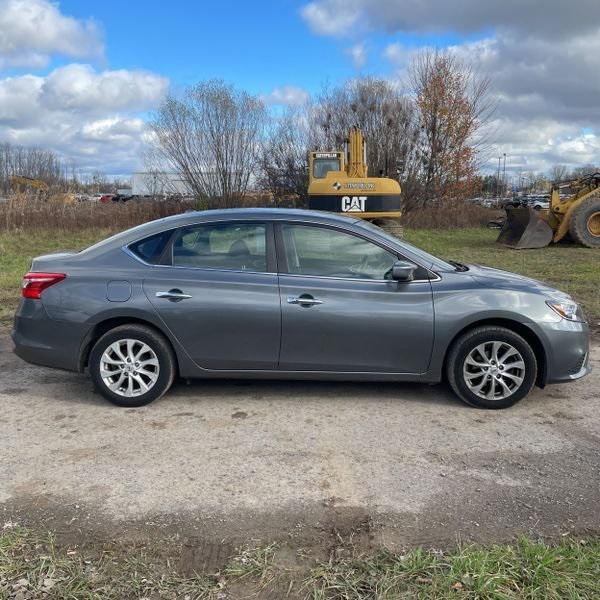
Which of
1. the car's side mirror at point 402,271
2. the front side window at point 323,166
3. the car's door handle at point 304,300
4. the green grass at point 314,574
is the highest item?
the front side window at point 323,166

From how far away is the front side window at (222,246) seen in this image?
4848 mm

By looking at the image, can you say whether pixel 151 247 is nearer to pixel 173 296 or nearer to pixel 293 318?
pixel 173 296

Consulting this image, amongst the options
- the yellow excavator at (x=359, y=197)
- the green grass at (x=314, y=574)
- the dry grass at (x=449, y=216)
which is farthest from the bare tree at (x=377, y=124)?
the green grass at (x=314, y=574)

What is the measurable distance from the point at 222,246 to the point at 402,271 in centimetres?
151

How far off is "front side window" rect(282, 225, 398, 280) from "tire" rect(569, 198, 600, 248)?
42.9 ft

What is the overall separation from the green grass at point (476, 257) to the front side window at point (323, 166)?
3.93 metres

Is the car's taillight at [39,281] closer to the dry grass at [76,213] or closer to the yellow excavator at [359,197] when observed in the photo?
the yellow excavator at [359,197]

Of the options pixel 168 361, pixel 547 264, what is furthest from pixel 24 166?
pixel 168 361

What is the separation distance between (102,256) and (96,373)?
3.19 ft

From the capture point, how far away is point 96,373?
15.6ft

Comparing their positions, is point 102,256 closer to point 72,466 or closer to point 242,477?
point 72,466

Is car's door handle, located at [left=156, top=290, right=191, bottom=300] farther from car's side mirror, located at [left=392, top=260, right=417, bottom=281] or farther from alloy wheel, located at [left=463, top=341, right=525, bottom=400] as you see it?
alloy wheel, located at [left=463, top=341, right=525, bottom=400]

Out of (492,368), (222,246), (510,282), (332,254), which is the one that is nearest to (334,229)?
(332,254)

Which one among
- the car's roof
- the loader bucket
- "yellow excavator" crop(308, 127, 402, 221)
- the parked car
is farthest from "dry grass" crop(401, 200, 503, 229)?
the parked car
